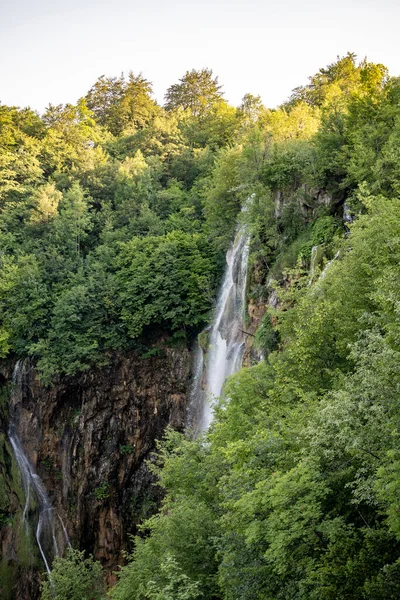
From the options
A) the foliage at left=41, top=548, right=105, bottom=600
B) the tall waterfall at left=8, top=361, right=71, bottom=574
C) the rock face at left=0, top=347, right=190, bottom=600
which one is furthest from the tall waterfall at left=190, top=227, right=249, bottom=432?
the tall waterfall at left=8, top=361, right=71, bottom=574

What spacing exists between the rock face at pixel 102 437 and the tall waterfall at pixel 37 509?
0.31 metres

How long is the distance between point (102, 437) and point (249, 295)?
12.8 meters

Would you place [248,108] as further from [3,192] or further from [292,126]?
[3,192]

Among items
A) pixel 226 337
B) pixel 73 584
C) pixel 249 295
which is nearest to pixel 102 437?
pixel 226 337

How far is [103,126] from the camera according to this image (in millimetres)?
48062

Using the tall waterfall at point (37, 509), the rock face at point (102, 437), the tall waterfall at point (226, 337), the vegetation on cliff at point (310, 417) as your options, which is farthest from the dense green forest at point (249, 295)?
the tall waterfall at point (37, 509)

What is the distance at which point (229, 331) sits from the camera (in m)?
25.2

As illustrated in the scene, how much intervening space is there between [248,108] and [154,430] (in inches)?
999

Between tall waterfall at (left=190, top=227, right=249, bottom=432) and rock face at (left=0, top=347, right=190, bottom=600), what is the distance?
1545mm

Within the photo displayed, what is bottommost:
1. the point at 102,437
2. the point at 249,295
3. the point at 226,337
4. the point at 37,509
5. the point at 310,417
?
the point at 37,509

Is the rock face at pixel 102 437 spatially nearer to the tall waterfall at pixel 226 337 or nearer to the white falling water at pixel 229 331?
the tall waterfall at pixel 226 337

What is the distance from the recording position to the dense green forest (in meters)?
8.08

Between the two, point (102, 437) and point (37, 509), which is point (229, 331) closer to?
point (102, 437)

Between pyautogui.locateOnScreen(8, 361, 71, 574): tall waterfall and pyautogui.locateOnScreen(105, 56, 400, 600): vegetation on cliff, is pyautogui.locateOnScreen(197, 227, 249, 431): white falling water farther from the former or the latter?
pyautogui.locateOnScreen(8, 361, 71, 574): tall waterfall
